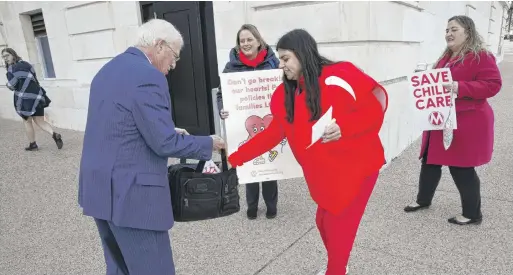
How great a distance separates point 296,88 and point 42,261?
8.83 feet

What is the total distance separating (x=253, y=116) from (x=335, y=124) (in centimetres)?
145

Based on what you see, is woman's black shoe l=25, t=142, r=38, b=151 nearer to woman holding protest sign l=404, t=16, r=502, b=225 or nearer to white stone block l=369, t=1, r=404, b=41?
white stone block l=369, t=1, r=404, b=41

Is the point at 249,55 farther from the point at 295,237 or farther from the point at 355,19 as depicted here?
the point at 295,237

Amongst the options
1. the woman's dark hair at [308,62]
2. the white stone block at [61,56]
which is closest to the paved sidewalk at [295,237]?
the woman's dark hair at [308,62]

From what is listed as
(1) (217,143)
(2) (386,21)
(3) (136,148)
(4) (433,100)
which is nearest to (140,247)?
(3) (136,148)

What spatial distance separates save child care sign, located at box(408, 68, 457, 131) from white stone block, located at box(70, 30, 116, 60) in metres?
6.11

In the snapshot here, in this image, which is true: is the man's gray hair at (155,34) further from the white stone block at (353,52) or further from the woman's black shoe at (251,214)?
the white stone block at (353,52)

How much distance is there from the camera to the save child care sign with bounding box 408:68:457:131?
3.15 meters

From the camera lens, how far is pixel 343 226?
217 cm

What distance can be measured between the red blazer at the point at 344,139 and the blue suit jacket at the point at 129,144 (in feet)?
2.17

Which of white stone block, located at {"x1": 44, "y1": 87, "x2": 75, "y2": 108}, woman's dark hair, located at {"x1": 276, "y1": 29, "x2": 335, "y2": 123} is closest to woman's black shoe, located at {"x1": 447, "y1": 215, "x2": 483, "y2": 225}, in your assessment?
woman's dark hair, located at {"x1": 276, "y1": 29, "x2": 335, "y2": 123}

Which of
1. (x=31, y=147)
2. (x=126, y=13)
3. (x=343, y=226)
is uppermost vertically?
(x=126, y=13)

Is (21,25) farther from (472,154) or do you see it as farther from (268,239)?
(472,154)

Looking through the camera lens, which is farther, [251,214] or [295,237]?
[251,214]
